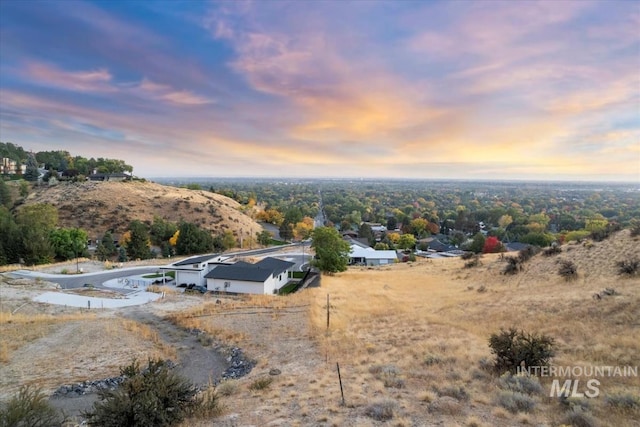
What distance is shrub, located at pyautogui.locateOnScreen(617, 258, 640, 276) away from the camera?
20.0m

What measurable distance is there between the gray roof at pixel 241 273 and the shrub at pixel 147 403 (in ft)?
76.7

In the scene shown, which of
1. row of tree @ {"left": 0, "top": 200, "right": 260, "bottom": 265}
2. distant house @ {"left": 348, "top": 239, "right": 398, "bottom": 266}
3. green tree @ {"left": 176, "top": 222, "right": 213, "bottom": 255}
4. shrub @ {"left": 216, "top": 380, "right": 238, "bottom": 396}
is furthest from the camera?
green tree @ {"left": 176, "top": 222, "right": 213, "bottom": 255}

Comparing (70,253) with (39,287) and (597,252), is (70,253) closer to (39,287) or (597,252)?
(39,287)

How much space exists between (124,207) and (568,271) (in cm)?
8883

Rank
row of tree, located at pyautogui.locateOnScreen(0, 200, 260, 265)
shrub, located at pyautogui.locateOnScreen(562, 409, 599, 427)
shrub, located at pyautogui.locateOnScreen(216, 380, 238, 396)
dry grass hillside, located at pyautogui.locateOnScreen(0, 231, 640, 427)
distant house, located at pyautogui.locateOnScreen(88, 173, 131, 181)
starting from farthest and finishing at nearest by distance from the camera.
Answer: distant house, located at pyautogui.locateOnScreen(88, 173, 131, 181), row of tree, located at pyautogui.locateOnScreen(0, 200, 260, 265), shrub, located at pyautogui.locateOnScreen(216, 380, 238, 396), dry grass hillside, located at pyautogui.locateOnScreen(0, 231, 640, 427), shrub, located at pyautogui.locateOnScreen(562, 409, 599, 427)

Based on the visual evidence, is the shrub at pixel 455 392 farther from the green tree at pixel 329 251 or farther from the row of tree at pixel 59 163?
the row of tree at pixel 59 163

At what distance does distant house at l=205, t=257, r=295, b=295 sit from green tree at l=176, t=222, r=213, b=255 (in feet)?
78.4

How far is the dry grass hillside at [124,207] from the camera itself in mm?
77250

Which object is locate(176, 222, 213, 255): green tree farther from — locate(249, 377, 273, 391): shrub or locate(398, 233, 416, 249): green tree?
locate(249, 377, 273, 391): shrub

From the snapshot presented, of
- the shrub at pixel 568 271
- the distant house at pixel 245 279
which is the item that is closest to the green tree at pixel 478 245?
the shrub at pixel 568 271

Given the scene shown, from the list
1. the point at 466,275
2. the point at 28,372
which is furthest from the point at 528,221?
the point at 28,372

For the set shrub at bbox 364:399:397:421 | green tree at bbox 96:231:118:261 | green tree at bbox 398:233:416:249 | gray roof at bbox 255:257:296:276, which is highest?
shrub at bbox 364:399:397:421

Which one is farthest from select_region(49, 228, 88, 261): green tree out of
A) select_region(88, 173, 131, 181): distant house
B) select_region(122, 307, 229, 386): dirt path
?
select_region(88, 173, 131, 181): distant house

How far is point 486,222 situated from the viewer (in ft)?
406
